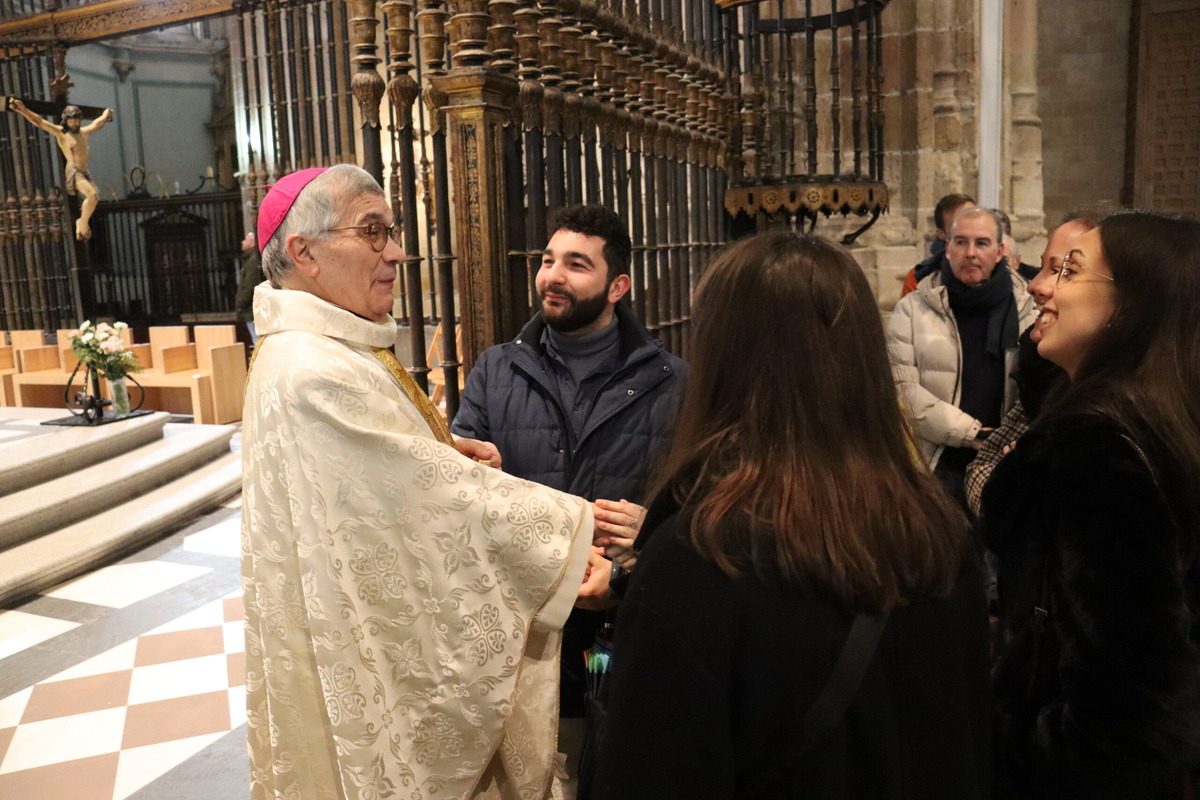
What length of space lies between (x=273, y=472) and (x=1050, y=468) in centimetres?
120

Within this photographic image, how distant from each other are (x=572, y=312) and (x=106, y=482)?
449 cm

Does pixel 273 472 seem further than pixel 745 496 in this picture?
Yes

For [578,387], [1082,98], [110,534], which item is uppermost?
[1082,98]

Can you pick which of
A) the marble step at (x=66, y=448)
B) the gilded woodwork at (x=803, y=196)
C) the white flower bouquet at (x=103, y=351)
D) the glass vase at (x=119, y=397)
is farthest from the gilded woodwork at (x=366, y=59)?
the glass vase at (x=119, y=397)

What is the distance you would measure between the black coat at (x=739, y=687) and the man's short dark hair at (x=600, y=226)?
4.42 feet

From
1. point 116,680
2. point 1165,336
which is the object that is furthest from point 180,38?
point 1165,336

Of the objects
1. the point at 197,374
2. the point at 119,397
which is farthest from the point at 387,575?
the point at 197,374

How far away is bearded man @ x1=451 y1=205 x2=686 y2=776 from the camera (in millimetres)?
2068

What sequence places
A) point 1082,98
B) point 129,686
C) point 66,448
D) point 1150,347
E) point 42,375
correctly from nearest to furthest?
point 1150,347, point 129,686, point 66,448, point 42,375, point 1082,98

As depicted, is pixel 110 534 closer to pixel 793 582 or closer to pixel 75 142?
pixel 793 582

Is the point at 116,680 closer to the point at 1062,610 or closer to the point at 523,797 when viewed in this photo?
the point at 523,797

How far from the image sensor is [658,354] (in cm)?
216

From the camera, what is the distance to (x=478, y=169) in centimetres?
232

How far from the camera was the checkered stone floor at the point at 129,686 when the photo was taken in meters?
2.75
